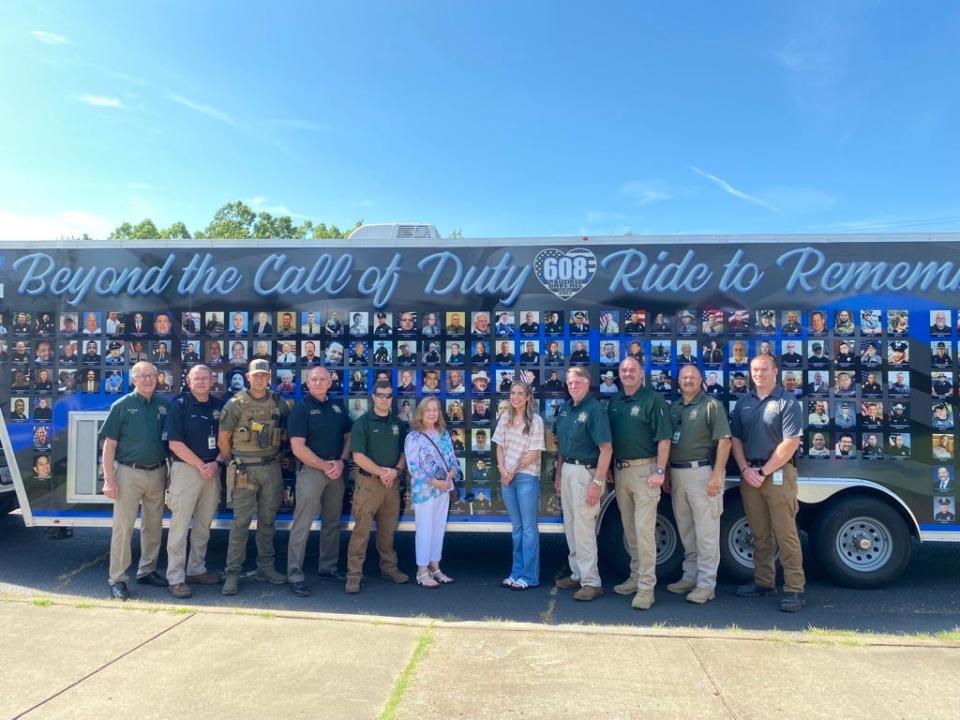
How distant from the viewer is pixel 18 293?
228 inches

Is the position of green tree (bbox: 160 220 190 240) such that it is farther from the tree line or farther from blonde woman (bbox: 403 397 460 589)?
blonde woman (bbox: 403 397 460 589)

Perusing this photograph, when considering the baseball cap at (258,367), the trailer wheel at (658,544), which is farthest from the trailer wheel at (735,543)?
the baseball cap at (258,367)

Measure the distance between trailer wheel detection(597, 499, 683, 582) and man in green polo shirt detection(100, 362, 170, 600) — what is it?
151 inches

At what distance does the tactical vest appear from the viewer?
5.30 meters

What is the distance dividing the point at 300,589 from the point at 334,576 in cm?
51

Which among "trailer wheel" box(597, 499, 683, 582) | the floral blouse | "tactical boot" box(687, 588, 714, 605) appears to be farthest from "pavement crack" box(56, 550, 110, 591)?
"tactical boot" box(687, 588, 714, 605)

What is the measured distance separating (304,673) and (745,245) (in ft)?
15.1

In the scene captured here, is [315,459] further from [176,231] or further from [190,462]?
[176,231]

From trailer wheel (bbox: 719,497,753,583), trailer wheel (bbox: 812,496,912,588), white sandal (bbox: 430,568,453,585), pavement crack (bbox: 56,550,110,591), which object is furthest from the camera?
pavement crack (bbox: 56,550,110,591)

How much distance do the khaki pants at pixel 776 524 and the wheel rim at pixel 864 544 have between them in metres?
0.64

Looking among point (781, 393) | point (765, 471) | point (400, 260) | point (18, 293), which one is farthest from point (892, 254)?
point (18, 293)

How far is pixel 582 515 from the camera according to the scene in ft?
16.8

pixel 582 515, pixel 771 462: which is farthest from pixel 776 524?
pixel 582 515

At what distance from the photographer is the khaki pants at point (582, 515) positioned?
16.8 feet
